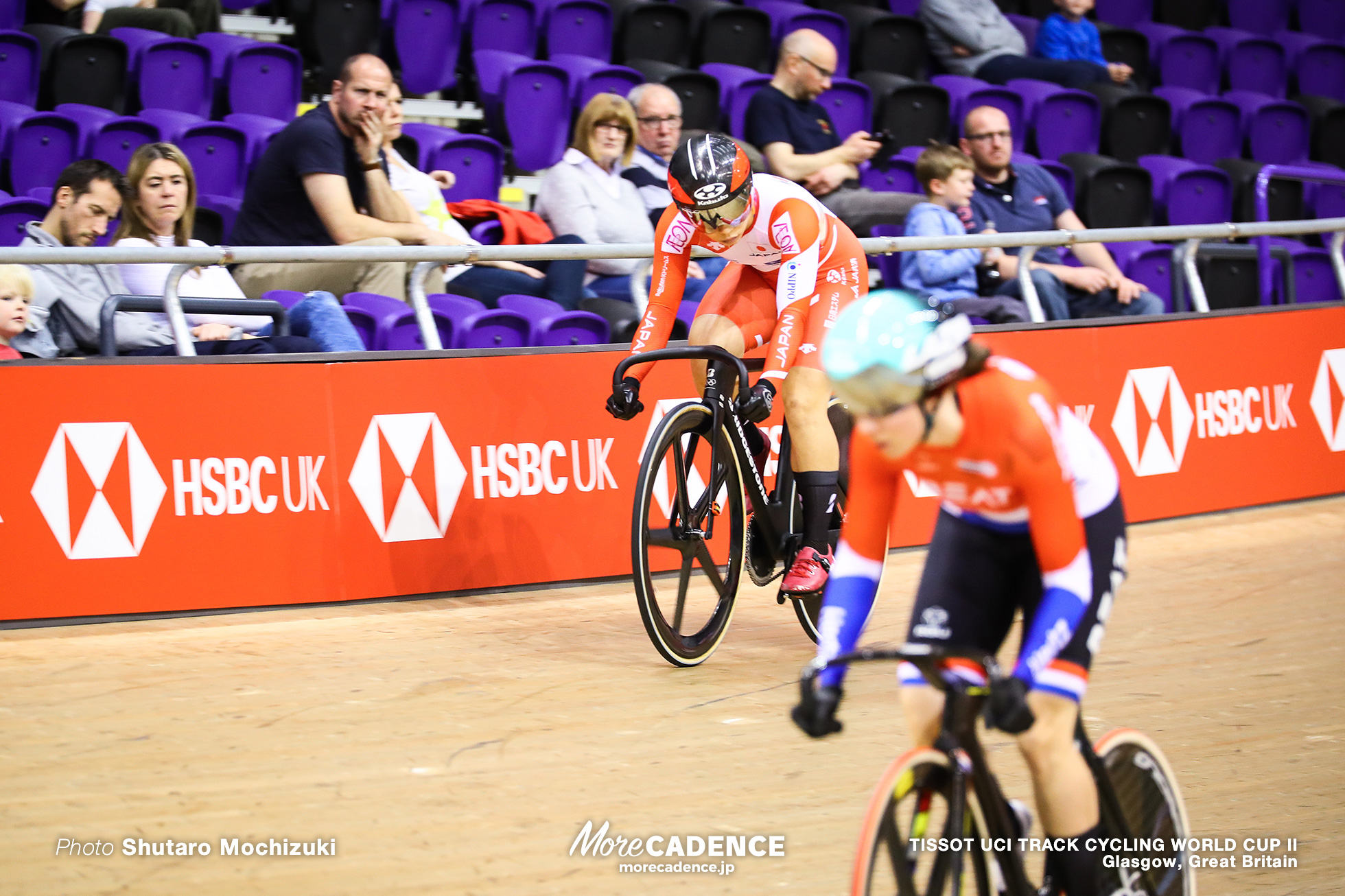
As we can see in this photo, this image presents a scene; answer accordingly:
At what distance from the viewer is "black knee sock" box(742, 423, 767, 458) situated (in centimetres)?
497

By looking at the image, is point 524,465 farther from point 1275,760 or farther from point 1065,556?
point 1065,556

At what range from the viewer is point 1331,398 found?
26.0ft

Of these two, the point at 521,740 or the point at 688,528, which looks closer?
the point at 521,740

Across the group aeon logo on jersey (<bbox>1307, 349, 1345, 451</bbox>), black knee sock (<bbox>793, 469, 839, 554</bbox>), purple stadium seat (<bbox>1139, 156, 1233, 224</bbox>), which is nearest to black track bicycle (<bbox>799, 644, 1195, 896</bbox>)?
black knee sock (<bbox>793, 469, 839, 554</bbox>)

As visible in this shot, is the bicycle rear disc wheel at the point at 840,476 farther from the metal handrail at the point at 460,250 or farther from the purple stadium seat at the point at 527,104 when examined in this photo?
the purple stadium seat at the point at 527,104

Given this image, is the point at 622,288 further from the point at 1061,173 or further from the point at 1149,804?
the point at 1149,804

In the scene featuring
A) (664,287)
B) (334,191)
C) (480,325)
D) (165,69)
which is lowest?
(480,325)

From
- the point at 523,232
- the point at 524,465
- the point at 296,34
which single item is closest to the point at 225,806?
the point at 524,465

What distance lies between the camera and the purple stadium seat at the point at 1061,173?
9039 mm

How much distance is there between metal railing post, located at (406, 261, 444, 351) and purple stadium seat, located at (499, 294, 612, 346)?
0.51 meters

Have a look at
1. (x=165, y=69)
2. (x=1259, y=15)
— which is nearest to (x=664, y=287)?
(x=165, y=69)

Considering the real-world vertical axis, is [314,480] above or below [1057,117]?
below

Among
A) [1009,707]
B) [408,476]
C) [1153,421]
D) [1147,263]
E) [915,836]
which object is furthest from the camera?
[1147,263]

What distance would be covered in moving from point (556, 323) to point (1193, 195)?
556 centimetres
